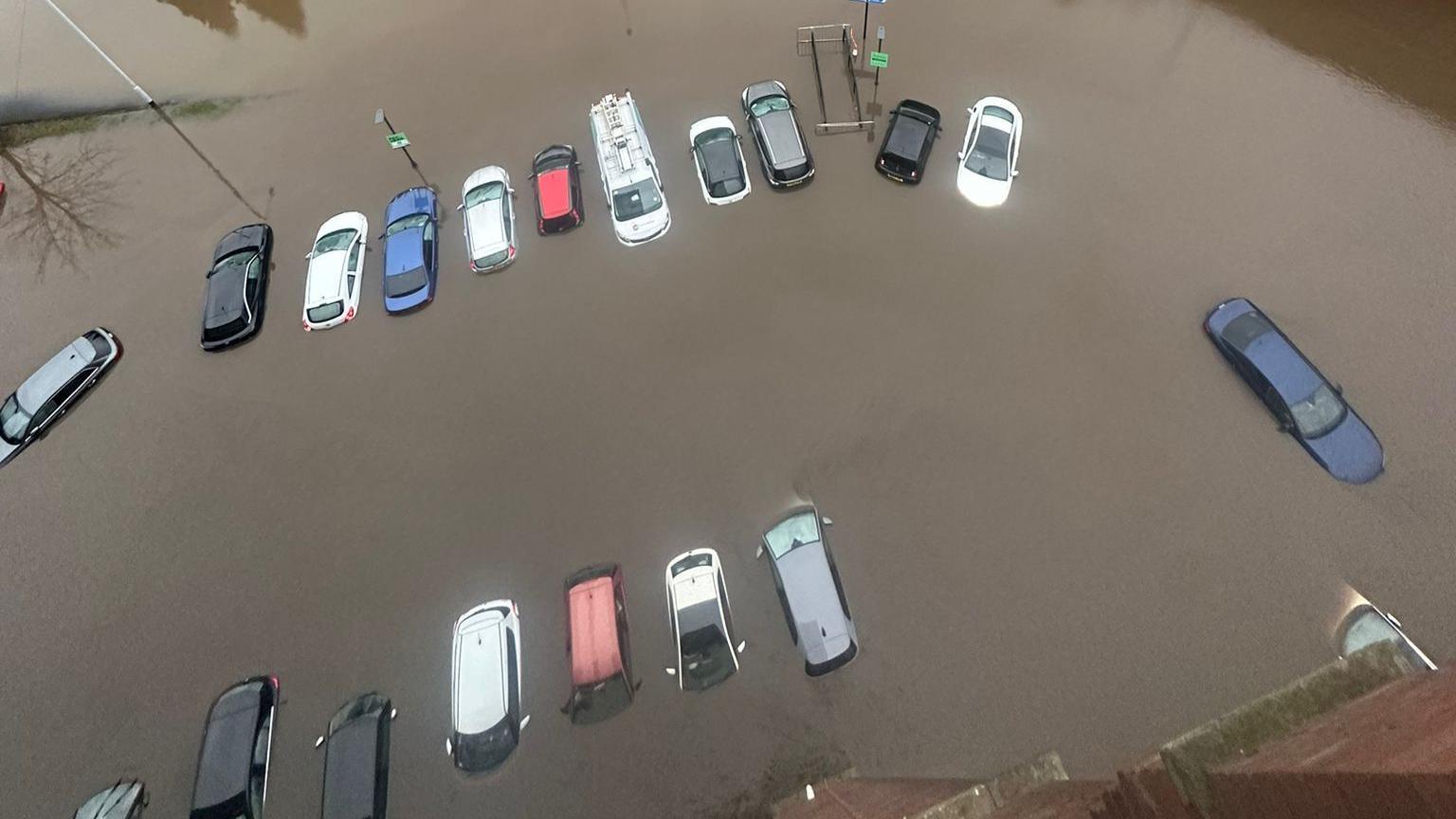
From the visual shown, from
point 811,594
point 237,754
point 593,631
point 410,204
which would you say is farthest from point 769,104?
point 237,754

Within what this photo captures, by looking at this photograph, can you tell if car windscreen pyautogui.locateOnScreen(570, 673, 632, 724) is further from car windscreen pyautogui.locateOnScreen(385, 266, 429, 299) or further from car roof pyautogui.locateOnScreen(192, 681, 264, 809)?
car windscreen pyautogui.locateOnScreen(385, 266, 429, 299)

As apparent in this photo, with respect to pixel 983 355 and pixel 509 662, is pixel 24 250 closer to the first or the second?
pixel 509 662

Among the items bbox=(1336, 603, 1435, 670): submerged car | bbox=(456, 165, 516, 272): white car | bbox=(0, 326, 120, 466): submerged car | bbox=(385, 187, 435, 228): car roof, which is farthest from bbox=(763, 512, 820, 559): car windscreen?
bbox=(0, 326, 120, 466): submerged car

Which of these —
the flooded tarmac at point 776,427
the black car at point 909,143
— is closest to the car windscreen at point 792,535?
the flooded tarmac at point 776,427

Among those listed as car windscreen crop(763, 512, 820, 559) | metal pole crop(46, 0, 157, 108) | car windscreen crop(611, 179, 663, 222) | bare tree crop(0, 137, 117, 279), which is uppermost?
metal pole crop(46, 0, 157, 108)

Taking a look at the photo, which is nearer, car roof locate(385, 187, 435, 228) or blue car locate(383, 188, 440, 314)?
blue car locate(383, 188, 440, 314)

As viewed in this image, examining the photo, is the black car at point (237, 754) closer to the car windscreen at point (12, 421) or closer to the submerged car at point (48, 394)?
the submerged car at point (48, 394)
